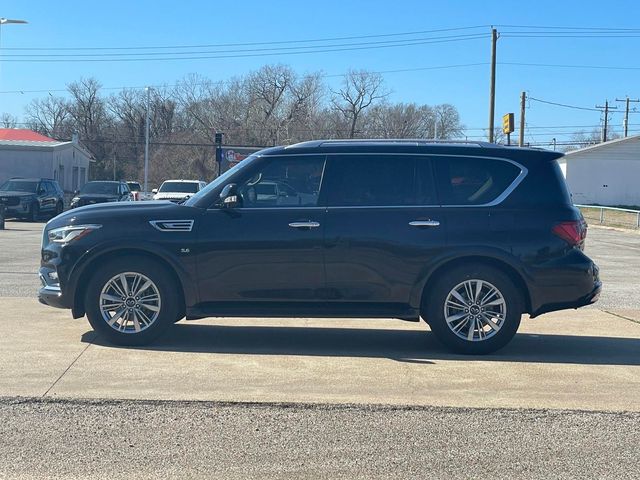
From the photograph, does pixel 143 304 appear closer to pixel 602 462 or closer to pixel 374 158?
pixel 374 158

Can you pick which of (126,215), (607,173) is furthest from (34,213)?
(607,173)

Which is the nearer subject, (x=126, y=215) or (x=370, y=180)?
(x=126, y=215)

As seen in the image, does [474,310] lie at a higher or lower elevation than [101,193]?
lower

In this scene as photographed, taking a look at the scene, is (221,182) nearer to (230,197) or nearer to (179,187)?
(230,197)

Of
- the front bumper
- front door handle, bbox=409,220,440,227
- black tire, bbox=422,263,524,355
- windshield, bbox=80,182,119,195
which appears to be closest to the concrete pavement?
black tire, bbox=422,263,524,355

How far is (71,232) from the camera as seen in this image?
7.63m

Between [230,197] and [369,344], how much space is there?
7.02ft

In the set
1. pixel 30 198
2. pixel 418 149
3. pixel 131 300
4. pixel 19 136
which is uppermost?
pixel 19 136

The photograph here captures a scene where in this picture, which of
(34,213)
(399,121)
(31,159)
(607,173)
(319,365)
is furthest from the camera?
(399,121)

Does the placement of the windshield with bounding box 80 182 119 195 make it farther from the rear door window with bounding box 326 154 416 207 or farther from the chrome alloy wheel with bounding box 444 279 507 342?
the chrome alloy wheel with bounding box 444 279 507 342

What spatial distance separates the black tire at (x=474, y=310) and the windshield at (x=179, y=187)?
24.3m

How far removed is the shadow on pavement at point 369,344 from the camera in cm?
764

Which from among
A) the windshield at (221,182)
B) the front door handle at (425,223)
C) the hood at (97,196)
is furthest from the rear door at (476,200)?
the hood at (97,196)

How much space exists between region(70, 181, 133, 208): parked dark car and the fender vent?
23699mm
